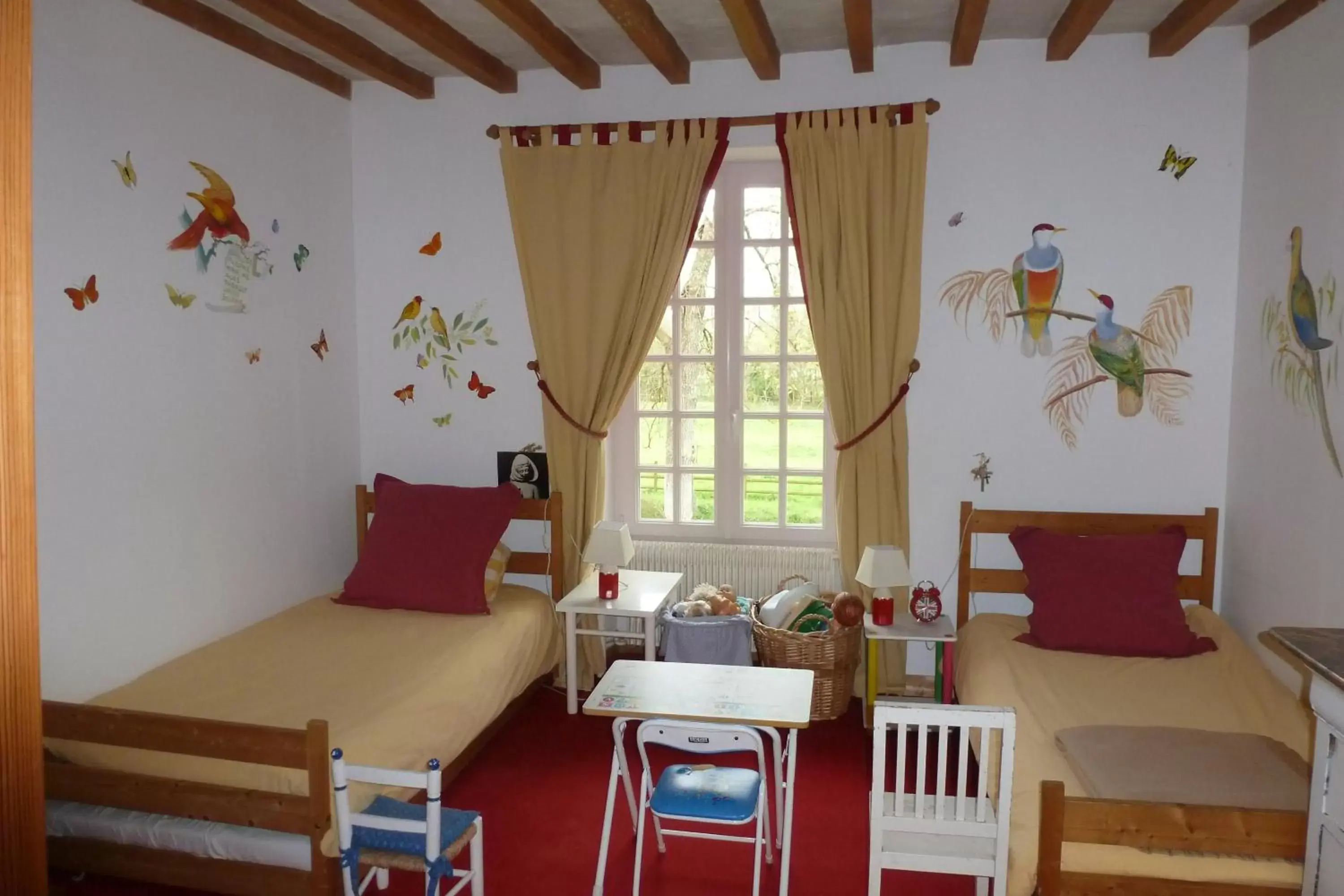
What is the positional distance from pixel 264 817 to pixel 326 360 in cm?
231

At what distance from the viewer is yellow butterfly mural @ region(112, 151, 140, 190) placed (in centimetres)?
297

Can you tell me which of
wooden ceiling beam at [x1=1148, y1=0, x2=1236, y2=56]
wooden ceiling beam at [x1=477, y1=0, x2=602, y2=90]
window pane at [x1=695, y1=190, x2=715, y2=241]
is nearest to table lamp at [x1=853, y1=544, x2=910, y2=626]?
window pane at [x1=695, y1=190, x2=715, y2=241]

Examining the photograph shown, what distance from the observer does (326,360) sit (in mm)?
4141

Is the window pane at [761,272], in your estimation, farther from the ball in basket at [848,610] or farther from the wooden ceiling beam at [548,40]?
the ball in basket at [848,610]

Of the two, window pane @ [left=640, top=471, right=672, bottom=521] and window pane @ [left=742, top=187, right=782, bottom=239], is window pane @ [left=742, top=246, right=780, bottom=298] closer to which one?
window pane @ [left=742, top=187, right=782, bottom=239]

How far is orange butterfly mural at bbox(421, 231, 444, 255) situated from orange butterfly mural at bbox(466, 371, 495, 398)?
0.58m

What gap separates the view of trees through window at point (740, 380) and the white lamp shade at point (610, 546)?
1.92 ft

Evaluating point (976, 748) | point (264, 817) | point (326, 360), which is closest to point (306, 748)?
point (264, 817)

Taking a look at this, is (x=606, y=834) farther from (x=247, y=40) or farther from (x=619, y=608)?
(x=247, y=40)

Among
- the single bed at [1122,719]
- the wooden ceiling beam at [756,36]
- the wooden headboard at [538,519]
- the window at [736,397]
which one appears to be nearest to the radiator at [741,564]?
the window at [736,397]

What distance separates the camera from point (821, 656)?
3654 millimetres

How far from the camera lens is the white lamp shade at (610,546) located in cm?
379

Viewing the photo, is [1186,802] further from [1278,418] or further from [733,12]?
[733,12]

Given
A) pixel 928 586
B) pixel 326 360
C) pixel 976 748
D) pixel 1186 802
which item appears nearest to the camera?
pixel 1186 802
